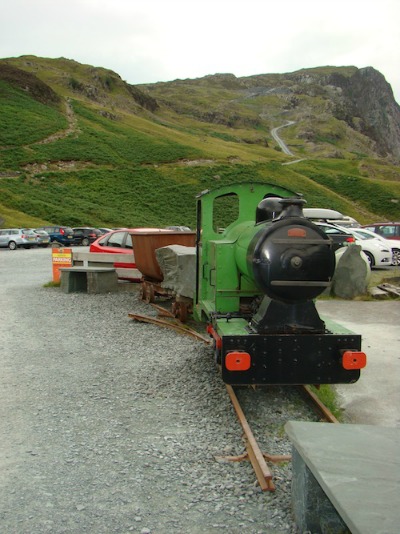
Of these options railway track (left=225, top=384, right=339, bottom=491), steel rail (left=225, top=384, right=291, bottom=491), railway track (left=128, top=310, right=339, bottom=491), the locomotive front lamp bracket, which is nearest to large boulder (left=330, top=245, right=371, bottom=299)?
railway track (left=128, top=310, right=339, bottom=491)

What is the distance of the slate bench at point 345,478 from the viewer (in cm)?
279

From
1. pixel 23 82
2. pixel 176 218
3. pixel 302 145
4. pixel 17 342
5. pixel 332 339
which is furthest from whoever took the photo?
pixel 302 145

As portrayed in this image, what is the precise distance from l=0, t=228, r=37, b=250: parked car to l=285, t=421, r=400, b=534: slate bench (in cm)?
3239

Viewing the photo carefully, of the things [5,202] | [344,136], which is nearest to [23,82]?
[5,202]

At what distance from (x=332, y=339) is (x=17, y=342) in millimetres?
5811

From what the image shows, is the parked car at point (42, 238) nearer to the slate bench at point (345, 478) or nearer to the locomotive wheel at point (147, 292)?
the locomotive wheel at point (147, 292)

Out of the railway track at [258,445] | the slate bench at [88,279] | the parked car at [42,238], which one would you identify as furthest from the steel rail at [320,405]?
the parked car at [42,238]

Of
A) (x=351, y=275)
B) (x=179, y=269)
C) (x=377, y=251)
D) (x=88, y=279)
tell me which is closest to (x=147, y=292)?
(x=88, y=279)

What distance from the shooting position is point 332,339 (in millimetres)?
5625

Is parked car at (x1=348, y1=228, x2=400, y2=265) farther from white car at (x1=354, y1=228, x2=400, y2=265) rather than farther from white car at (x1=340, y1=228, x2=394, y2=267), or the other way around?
white car at (x1=340, y1=228, x2=394, y2=267)

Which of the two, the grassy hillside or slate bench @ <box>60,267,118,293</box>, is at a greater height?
the grassy hillside

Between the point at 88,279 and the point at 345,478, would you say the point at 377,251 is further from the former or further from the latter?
the point at 345,478

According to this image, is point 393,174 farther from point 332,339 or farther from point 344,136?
point 332,339

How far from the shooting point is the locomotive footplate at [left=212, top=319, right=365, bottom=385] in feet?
18.2
